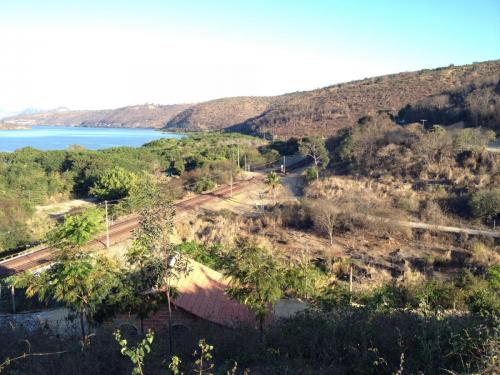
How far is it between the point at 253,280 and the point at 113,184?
2877 centimetres

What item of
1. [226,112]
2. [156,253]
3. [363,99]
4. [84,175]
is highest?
[226,112]

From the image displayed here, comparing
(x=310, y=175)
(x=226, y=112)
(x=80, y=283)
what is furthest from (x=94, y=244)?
(x=226, y=112)

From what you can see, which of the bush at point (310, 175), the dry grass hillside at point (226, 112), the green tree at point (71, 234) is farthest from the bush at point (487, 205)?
the dry grass hillside at point (226, 112)

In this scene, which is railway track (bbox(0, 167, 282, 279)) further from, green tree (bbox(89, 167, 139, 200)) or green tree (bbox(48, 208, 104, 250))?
green tree (bbox(89, 167, 139, 200))

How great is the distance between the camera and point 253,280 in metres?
10.7

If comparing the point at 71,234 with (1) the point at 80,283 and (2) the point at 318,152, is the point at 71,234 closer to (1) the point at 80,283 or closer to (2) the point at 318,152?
(1) the point at 80,283

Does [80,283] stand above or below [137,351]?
below

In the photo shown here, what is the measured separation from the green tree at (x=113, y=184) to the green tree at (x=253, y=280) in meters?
25.9

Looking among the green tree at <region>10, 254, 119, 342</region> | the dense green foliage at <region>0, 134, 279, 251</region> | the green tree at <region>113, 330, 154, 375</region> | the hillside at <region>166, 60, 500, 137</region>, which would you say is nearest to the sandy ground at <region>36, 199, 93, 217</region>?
the dense green foliage at <region>0, 134, 279, 251</region>

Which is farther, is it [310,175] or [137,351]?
[310,175]

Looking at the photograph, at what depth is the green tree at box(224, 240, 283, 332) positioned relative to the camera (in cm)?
1060

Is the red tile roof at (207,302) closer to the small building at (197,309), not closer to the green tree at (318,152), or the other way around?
the small building at (197,309)

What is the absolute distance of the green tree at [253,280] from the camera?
10.6m

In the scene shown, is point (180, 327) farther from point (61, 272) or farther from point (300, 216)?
point (300, 216)
